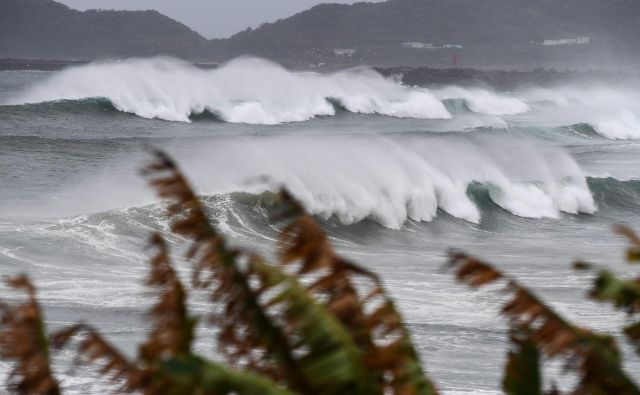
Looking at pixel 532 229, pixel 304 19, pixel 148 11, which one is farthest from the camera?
pixel 304 19

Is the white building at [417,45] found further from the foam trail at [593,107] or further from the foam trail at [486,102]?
the foam trail at [486,102]

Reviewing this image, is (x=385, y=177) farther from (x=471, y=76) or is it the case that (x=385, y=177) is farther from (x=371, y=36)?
(x=371, y=36)

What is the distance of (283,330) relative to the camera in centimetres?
266

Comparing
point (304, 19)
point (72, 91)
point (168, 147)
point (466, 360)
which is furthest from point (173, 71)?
point (304, 19)

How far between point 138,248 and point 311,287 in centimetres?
1487

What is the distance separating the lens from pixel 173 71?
5581 centimetres

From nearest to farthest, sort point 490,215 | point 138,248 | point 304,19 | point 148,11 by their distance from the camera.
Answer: point 138,248
point 490,215
point 148,11
point 304,19

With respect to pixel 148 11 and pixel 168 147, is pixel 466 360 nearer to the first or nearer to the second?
pixel 168 147

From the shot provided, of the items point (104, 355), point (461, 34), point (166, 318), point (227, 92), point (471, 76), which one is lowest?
point (471, 76)

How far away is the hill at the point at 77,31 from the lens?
13088 cm

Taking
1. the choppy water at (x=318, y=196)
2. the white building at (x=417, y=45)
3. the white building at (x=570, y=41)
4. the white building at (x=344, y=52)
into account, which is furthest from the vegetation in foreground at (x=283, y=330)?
the white building at (x=570, y=41)

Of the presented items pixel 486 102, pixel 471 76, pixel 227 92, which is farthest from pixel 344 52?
pixel 227 92

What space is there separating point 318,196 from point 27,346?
69.4 feet

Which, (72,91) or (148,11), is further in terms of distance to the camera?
(148,11)
